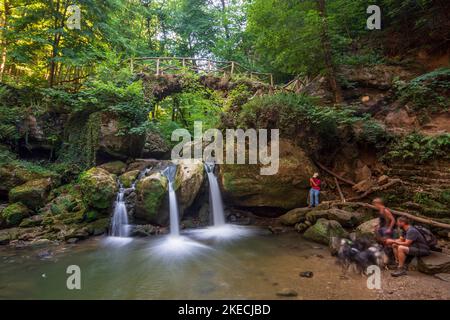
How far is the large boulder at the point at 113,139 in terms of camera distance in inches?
474

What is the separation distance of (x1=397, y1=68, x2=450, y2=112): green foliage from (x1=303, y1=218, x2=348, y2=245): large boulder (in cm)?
654

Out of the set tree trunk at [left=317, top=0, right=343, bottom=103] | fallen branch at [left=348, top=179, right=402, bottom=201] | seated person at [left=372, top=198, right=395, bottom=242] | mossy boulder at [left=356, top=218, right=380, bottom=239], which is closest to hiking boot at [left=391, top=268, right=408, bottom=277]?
seated person at [left=372, top=198, right=395, bottom=242]

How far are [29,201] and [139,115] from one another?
595 cm

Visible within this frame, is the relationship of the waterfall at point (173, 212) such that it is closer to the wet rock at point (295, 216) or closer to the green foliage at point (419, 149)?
the wet rock at point (295, 216)

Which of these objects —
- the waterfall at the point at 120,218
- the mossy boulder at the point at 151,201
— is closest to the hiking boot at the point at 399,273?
the mossy boulder at the point at 151,201

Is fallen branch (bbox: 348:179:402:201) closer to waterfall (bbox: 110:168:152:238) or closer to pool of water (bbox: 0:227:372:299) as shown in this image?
pool of water (bbox: 0:227:372:299)

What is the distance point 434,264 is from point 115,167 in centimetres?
1176

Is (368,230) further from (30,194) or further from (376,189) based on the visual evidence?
(30,194)

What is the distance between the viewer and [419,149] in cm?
877

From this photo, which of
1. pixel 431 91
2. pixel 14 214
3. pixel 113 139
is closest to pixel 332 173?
pixel 431 91

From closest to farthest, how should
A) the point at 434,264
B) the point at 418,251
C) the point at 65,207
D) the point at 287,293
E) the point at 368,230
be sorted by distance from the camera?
the point at 287,293 → the point at 434,264 → the point at 418,251 → the point at 368,230 → the point at 65,207

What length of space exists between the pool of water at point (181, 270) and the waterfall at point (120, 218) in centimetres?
52

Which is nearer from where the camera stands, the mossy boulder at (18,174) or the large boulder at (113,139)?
the mossy boulder at (18,174)

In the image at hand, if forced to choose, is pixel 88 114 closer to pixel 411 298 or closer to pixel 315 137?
pixel 315 137
